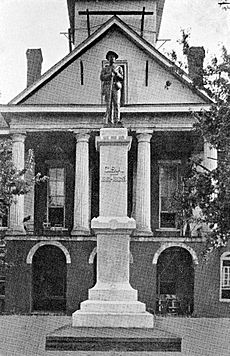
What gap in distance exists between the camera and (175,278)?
32.8 metres

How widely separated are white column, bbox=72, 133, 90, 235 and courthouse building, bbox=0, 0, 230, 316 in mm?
40

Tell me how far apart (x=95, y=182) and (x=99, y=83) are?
4.36m

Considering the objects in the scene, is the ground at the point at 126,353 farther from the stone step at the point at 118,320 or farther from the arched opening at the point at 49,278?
the arched opening at the point at 49,278

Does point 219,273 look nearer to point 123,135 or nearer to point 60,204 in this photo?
point 60,204

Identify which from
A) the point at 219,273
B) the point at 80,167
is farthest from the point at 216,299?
the point at 80,167

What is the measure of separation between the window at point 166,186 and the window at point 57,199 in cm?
438

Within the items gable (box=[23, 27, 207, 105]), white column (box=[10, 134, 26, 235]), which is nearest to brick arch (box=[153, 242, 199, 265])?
white column (box=[10, 134, 26, 235])

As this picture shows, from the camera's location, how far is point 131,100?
32.0 metres

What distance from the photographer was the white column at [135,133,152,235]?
2994 centimetres

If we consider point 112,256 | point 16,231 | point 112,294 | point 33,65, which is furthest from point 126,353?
point 33,65

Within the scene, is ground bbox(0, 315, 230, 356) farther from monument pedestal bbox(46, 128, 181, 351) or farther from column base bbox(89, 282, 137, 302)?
column base bbox(89, 282, 137, 302)

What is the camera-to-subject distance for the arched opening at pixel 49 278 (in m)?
32.4

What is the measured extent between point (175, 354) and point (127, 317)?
200 cm

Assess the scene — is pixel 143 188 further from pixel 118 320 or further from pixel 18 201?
pixel 118 320
